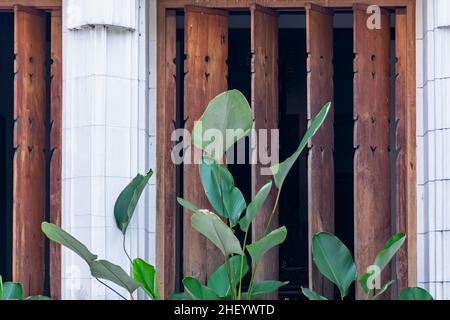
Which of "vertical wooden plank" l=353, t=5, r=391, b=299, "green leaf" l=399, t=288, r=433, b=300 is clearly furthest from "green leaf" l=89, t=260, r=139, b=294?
"vertical wooden plank" l=353, t=5, r=391, b=299

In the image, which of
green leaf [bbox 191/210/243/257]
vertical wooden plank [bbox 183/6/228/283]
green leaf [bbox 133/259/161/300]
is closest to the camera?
green leaf [bbox 191/210/243/257]

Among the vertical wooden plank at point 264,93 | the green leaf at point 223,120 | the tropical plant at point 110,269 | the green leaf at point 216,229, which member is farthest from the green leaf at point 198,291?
the vertical wooden plank at point 264,93

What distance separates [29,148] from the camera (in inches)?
324

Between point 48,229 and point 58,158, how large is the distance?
1736mm

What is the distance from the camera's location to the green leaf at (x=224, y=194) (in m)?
6.79

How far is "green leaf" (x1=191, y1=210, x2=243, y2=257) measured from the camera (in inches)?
250

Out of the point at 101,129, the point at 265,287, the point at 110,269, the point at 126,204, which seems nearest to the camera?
the point at 110,269

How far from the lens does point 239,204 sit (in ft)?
22.3

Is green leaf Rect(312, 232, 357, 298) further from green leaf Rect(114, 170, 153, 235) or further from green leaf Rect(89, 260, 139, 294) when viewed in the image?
green leaf Rect(114, 170, 153, 235)

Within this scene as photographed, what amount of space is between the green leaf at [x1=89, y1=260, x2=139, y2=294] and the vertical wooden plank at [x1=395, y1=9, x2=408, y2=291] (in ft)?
7.21

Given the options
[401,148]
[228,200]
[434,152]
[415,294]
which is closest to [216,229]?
[228,200]

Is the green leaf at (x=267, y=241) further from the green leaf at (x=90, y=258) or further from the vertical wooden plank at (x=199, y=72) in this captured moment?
the vertical wooden plank at (x=199, y=72)

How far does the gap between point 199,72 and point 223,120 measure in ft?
5.13

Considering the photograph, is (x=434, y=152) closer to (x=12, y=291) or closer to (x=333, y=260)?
(x=333, y=260)
